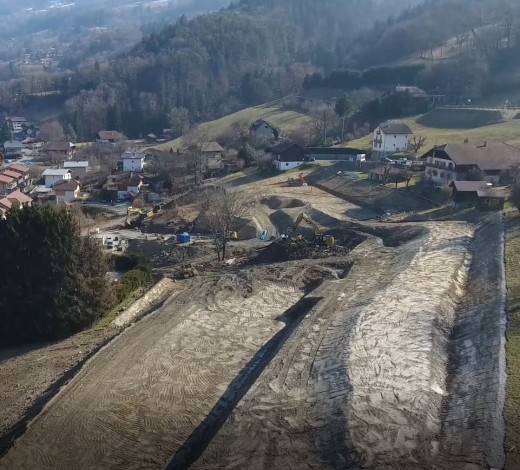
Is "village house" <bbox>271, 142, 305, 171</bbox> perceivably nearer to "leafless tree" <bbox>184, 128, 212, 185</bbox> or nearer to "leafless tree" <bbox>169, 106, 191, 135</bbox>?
"leafless tree" <bbox>184, 128, 212, 185</bbox>

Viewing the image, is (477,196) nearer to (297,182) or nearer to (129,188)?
(297,182)

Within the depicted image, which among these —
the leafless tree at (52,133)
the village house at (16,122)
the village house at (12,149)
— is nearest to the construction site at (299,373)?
the village house at (12,149)

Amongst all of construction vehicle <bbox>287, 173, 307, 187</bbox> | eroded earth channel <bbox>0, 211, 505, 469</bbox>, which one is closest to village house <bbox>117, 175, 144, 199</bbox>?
construction vehicle <bbox>287, 173, 307, 187</bbox>

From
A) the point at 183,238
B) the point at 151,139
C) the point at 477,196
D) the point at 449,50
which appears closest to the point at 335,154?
the point at 477,196

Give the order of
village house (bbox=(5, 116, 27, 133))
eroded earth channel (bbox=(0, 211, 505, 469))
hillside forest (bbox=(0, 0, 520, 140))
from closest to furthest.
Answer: eroded earth channel (bbox=(0, 211, 505, 469)), hillside forest (bbox=(0, 0, 520, 140)), village house (bbox=(5, 116, 27, 133))

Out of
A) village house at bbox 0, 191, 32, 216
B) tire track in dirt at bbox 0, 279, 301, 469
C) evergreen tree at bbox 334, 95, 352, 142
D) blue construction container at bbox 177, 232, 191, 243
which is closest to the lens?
tire track in dirt at bbox 0, 279, 301, 469

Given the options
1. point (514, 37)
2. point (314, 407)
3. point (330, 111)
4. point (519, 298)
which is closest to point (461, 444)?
point (314, 407)

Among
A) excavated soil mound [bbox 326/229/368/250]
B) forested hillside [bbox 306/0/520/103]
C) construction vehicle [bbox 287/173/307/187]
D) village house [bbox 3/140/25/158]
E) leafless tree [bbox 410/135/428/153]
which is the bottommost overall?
village house [bbox 3/140/25/158]
